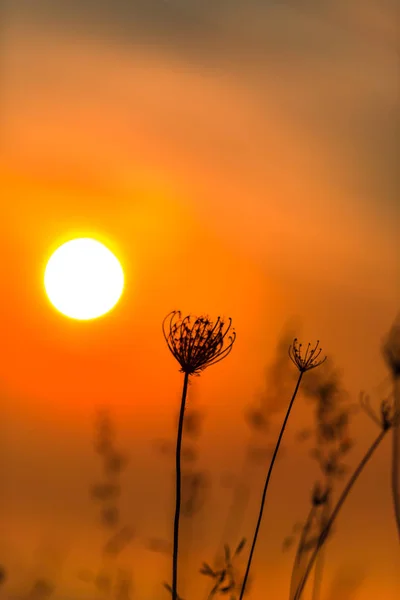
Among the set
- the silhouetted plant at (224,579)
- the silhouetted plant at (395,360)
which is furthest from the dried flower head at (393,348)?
the silhouetted plant at (224,579)

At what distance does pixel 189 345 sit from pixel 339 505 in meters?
0.55

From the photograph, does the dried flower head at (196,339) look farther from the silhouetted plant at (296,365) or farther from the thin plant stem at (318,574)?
the thin plant stem at (318,574)

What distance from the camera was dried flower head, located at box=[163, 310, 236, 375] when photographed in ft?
3.76

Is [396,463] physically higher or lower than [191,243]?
lower

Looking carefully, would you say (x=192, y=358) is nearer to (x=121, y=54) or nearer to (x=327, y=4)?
(x=121, y=54)

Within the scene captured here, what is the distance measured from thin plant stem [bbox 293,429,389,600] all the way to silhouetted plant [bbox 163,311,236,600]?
0.29 m

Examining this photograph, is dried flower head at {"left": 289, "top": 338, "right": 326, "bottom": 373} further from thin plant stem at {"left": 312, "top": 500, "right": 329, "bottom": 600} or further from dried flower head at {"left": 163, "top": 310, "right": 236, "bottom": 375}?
thin plant stem at {"left": 312, "top": 500, "right": 329, "bottom": 600}

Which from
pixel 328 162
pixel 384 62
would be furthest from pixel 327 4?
pixel 328 162

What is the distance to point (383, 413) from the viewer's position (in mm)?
1407

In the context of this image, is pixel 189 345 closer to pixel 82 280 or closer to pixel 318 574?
pixel 82 280

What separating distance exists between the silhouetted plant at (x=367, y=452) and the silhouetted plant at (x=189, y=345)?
0.33 metres

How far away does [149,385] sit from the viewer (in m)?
1.30

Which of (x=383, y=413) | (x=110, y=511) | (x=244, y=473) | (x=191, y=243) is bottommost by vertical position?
(x=110, y=511)

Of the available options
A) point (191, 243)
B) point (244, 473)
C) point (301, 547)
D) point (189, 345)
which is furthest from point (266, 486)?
point (191, 243)
